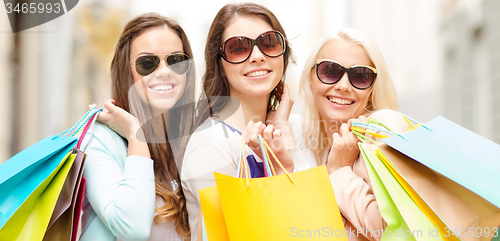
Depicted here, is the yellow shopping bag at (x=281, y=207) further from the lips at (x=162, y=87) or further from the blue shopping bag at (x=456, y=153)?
the lips at (x=162, y=87)

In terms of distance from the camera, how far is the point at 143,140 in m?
1.14

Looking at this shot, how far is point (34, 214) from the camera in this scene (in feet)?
3.05

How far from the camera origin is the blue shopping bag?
0.78 meters

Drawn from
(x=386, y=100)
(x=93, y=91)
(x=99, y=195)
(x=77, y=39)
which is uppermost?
(x=77, y=39)

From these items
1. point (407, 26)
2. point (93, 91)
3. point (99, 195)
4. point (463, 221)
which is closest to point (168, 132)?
point (99, 195)

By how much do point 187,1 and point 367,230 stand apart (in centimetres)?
145

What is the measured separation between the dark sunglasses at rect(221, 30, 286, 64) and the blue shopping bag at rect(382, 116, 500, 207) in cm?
53

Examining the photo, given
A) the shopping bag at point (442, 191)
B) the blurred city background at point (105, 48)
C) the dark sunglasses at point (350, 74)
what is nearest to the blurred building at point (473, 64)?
the blurred city background at point (105, 48)

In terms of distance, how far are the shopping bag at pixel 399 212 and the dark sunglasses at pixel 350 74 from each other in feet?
1.26

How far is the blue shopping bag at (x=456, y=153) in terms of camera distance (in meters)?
0.78

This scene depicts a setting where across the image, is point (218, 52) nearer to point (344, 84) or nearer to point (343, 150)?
point (344, 84)

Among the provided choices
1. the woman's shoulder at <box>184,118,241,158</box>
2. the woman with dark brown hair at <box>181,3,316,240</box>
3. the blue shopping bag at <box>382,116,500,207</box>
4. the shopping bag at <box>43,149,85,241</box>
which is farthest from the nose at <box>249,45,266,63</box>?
the shopping bag at <box>43,149,85,241</box>

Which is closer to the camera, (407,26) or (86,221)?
(86,221)

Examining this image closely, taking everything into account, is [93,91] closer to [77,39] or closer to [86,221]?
[77,39]
